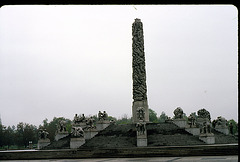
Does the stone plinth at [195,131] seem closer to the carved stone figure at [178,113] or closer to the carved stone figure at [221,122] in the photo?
the carved stone figure at [178,113]

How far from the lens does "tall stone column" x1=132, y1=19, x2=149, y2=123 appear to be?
29016 mm

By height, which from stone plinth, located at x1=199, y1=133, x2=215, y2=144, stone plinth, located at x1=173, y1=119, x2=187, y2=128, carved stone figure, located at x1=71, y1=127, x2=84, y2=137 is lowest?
stone plinth, located at x1=199, y1=133, x2=215, y2=144

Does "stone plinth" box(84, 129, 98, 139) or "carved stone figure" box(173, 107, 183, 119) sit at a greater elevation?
"carved stone figure" box(173, 107, 183, 119)

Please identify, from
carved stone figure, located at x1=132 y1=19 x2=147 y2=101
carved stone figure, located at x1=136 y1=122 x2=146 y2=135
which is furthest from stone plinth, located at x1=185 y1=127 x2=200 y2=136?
carved stone figure, located at x1=132 y1=19 x2=147 y2=101

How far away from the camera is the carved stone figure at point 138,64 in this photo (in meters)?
29.3

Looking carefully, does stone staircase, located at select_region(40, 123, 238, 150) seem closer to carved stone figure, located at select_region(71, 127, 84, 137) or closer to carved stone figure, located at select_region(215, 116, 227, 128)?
carved stone figure, located at select_region(71, 127, 84, 137)

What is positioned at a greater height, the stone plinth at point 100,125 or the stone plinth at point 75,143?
the stone plinth at point 100,125

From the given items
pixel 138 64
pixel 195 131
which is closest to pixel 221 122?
pixel 195 131

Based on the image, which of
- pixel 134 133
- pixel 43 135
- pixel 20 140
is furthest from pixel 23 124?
pixel 134 133

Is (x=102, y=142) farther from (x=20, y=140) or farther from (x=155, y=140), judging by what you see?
(x=20, y=140)

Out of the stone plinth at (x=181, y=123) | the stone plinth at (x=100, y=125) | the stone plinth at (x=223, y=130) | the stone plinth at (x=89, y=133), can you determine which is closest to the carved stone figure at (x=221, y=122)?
the stone plinth at (x=223, y=130)

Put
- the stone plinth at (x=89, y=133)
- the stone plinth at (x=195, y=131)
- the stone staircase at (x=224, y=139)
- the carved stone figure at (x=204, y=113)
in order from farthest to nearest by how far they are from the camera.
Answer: the carved stone figure at (x=204, y=113), the stone plinth at (x=89, y=133), the stone plinth at (x=195, y=131), the stone staircase at (x=224, y=139)

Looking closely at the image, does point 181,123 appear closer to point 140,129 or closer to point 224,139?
point 224,139

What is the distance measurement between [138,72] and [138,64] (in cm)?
83
